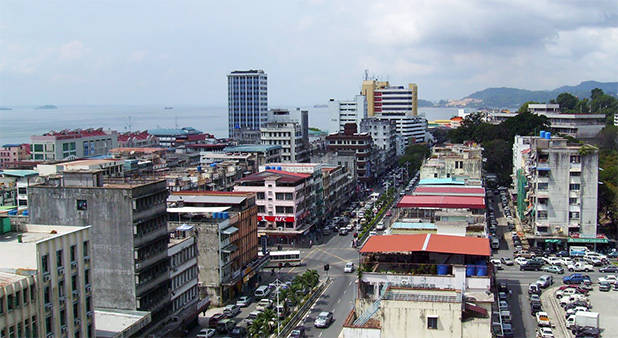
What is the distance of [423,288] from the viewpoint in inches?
894

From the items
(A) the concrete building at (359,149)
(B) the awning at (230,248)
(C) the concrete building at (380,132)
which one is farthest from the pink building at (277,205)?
(C) the concrete building at (380,132)

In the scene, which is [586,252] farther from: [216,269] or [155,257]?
[155,257]

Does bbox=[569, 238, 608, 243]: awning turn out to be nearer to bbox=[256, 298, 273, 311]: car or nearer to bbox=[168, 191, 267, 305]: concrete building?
bbox=[168, 191, 267, 305]: concrete building

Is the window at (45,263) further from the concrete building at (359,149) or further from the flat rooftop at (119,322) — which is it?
the concrete building at (359,149)

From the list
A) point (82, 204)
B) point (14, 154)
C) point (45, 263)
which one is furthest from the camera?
point (14, 154)

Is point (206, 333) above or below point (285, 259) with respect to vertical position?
below

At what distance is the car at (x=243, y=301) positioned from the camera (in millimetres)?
40031

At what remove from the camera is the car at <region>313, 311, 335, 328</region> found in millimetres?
35688

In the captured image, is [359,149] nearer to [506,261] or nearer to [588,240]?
[588,240]

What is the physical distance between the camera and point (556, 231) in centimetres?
5362

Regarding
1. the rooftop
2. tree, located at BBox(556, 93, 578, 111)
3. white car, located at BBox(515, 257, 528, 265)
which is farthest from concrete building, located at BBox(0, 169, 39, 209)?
tree, located at BBox(556, 93, 578, 111)

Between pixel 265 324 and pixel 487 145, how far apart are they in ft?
194

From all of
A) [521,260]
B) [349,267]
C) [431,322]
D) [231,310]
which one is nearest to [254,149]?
[349,267]

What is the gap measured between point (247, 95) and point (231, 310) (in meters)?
109
